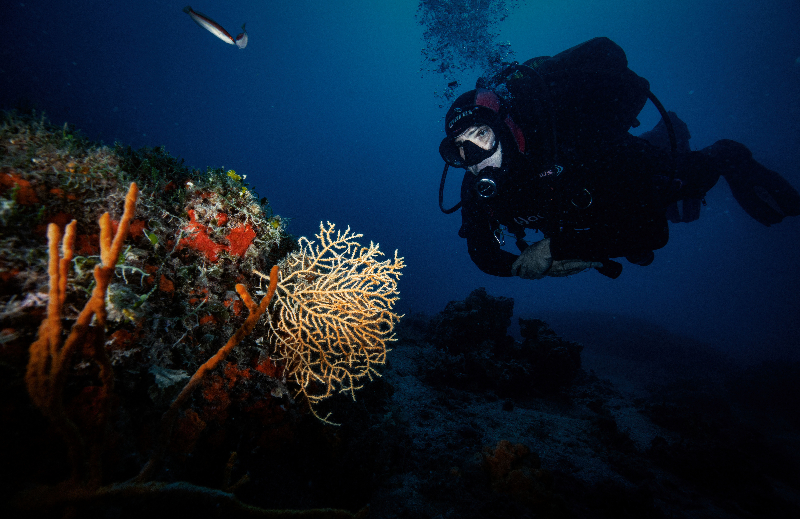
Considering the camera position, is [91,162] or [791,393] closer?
[91,162]

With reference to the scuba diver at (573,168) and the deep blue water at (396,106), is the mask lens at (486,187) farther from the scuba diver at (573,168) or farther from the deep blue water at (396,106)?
the deep blue water at (396,106)

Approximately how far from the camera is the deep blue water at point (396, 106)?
37125mm

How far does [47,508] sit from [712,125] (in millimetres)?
80769

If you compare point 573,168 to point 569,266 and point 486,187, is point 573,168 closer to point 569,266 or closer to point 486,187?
point 486,187

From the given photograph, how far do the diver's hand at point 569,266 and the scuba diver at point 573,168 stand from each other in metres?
0.01

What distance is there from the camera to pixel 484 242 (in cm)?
465

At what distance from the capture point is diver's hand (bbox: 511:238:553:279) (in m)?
3.77

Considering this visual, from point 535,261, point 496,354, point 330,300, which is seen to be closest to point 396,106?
point 496,354

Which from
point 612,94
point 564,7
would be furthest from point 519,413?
point 564,7

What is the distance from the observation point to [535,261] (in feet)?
12.6

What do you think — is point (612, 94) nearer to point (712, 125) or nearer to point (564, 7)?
point (712, 125)

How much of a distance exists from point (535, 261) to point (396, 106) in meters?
131

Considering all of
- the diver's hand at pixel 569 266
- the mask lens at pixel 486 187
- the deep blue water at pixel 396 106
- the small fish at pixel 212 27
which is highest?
the deep blue water at pixel 396 106

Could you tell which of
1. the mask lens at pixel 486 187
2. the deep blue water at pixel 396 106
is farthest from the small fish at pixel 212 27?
the mask lens at pixel 486 187
